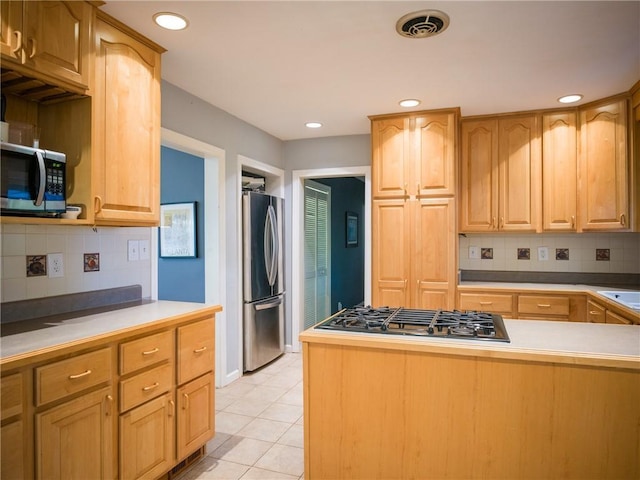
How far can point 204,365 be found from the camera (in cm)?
231

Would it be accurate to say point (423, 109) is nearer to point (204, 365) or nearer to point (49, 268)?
point (204, 365)

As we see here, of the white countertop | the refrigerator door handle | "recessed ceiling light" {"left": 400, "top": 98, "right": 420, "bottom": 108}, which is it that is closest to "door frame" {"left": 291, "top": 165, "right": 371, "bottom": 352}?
the refrigerator door handle

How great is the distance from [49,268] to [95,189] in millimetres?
524

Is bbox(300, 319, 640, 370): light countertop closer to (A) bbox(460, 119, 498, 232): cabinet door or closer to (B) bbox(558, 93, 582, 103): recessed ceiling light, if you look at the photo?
(A) bbox(460, 119, 498, 232): cabinet door

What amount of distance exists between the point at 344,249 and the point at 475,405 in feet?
16.1

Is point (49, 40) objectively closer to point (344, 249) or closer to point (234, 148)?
point (234, 148)

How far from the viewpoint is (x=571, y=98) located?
3.18 metres

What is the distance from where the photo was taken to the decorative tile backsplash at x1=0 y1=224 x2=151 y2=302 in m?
1.94

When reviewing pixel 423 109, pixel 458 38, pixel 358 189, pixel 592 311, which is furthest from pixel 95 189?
pixel 358 189

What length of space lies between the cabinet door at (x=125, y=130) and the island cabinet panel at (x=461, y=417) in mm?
1185

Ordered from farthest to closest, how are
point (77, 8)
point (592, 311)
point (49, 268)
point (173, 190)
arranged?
point (173, 190) → point (592, 311) → point (49, 268) → point (77, 8)

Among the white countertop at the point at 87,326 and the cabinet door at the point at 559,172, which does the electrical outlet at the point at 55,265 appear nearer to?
the white countertop at the point at 87,326

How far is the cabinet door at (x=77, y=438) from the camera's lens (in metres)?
1.49

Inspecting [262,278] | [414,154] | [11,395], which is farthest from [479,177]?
[11,395]
